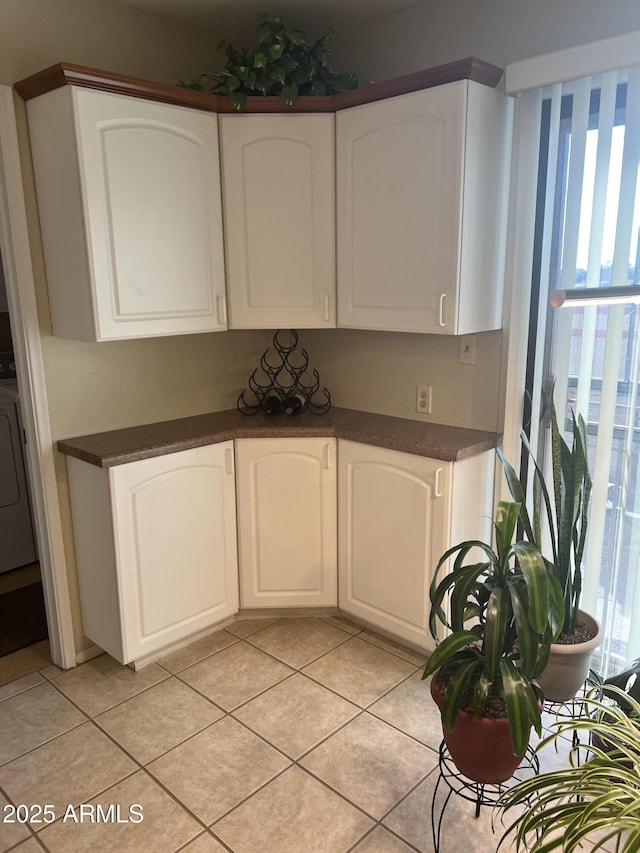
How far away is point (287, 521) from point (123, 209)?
1376mm

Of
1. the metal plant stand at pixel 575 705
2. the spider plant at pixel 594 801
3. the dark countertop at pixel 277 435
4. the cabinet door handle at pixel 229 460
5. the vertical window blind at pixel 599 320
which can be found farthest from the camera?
the cabinet door handle at pixel 229 460

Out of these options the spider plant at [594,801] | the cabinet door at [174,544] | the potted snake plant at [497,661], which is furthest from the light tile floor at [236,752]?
the spider plant at [594,801]

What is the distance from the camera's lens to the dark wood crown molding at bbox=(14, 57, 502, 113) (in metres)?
2.14

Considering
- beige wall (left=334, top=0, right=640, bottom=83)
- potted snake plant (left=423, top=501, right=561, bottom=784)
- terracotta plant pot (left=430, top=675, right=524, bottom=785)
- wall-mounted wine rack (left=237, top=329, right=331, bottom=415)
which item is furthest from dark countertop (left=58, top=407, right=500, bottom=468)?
beige wall (left=334, top=0, right=640, bottom=83)

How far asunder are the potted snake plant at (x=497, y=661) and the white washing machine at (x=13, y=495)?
8.38 ft

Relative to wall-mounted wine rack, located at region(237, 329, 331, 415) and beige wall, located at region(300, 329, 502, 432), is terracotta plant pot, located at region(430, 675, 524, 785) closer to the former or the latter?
beige wall, located at region(300, 329, 502, 432)

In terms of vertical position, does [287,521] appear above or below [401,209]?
below

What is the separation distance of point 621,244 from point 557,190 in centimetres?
32

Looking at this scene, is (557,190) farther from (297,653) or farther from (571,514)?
(297,653)

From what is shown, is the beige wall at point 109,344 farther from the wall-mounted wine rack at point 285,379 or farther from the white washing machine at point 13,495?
the white washing machine at point 13,495

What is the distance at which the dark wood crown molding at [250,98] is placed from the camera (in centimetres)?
214

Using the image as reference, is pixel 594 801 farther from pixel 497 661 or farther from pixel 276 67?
pixel 276 67

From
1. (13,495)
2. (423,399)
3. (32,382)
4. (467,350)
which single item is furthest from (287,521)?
(13,495)

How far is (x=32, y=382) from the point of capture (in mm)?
2445
